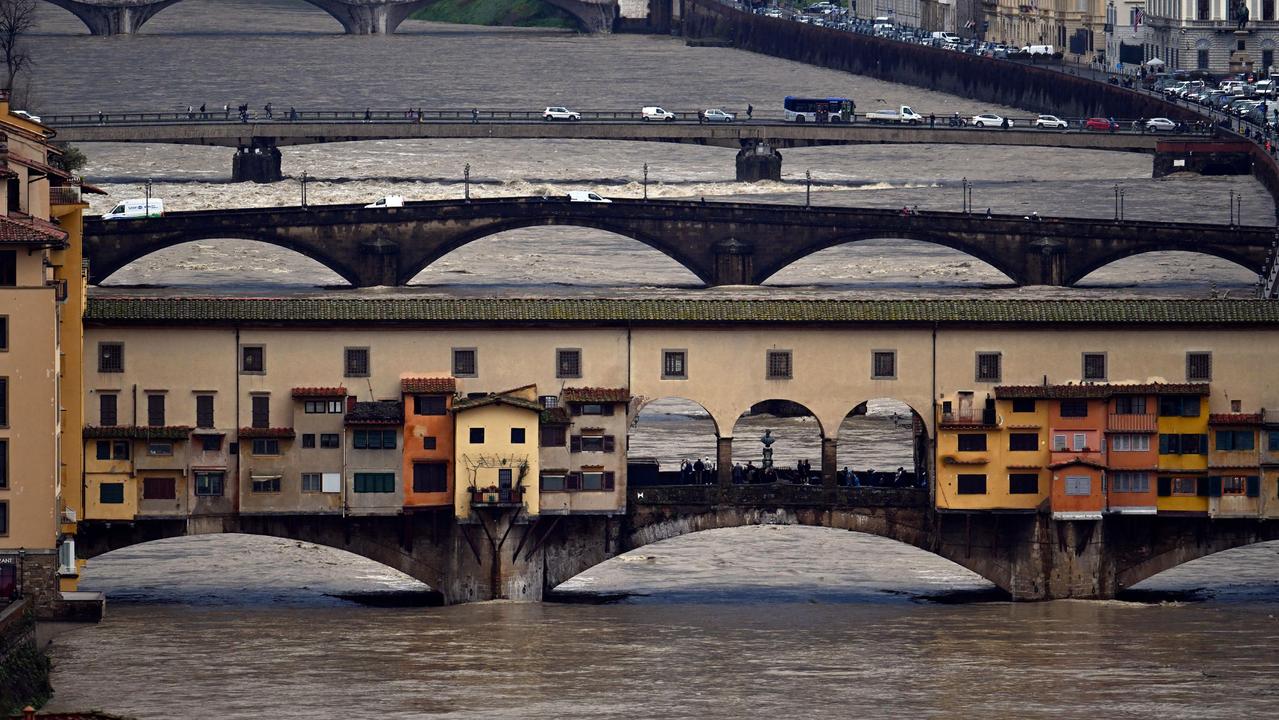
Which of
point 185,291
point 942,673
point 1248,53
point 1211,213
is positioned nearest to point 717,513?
point 942,673

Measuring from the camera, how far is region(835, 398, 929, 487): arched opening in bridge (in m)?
86.5

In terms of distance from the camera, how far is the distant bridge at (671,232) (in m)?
141

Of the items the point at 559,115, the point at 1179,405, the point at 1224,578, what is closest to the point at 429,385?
the point at 1179,405

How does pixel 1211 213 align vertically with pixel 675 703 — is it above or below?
above

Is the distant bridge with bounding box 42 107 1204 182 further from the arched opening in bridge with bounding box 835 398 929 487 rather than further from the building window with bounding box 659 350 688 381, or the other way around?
the building window with bounding box 659 350 688 381

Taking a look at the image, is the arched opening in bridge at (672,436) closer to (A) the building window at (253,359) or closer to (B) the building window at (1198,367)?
(A) the building window at (253,359)

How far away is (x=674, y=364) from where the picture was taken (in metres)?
83.8

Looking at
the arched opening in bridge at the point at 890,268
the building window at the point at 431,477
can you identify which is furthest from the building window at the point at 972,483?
the arched opening in bridge at the point at 890,268

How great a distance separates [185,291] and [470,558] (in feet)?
185

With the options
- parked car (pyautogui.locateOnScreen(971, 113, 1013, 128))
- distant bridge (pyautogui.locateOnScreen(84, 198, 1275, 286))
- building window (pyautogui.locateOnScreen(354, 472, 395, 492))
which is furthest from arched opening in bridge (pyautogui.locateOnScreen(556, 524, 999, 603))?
parked car (pyautogui.locateOnScreen(971, 113, 1013, 128))

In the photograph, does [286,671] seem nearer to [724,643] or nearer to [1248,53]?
[724,643]

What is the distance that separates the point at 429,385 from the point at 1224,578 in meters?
19.7

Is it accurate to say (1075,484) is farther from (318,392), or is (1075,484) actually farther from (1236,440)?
(318,392)

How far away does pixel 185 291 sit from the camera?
137000mm
